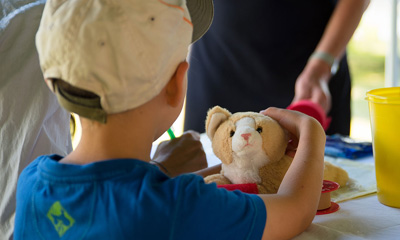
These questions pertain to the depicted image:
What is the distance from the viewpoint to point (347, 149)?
3.96ft

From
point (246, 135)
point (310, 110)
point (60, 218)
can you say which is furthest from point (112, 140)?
point (310, 110)

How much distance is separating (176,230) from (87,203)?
116 mm

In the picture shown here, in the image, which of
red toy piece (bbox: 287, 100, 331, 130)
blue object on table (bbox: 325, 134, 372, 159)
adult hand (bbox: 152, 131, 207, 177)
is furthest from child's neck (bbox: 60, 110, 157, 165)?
blue object on table (bbox: 325, 134, 372, 159)

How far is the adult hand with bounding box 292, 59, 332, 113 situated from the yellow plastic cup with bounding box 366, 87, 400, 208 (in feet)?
1.36

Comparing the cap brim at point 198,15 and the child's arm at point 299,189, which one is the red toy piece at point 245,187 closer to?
the child's arm at point 299,189

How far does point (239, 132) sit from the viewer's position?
82 centimetres

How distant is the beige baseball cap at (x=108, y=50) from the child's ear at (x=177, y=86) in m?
0.02

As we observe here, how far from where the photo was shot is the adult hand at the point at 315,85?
1284mm

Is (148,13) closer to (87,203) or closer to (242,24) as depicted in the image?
(87,203)

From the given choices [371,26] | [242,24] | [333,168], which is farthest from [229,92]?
[371,26]

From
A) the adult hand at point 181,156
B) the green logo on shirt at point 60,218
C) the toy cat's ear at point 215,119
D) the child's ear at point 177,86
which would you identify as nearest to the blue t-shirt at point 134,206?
the green logo on shirt at point 60,218

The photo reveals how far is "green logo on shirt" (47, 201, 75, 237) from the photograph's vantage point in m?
0.60

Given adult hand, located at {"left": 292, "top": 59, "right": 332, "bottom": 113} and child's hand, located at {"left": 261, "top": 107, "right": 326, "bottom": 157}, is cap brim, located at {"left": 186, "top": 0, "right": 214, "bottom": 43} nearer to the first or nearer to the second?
child's hand, located at {"left": 261, "top": 107, "right": 326, "bottom": 157}

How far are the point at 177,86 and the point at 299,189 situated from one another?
233mm
